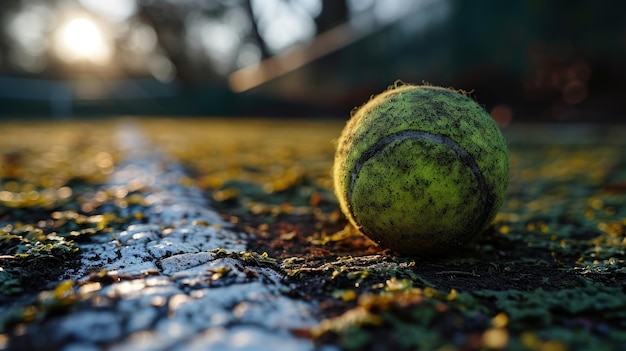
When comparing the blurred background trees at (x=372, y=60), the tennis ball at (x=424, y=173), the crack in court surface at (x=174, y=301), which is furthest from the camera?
the blurred background trees at (x=372, y=60)

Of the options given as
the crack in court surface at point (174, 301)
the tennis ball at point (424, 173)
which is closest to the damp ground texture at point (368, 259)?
the crack in court surface at point (174, 301)

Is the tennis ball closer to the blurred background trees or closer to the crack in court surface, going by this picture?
the crack in court surface

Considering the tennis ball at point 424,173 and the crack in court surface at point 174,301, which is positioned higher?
the tennis ball at point 424,173

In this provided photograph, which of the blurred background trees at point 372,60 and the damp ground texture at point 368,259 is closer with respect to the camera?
the damp ground texture at point 368,259

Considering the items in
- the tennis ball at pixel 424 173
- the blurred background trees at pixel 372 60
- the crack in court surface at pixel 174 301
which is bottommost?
the crack in court surface at pixel 174 301

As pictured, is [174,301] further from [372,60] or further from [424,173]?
[372,60]

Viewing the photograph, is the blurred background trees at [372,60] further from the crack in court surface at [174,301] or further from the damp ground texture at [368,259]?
the crack in court surface at [174,301]

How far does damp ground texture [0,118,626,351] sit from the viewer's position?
Answer: 1.71 meters

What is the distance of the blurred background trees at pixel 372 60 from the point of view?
1149cm

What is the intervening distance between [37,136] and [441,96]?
30.3 feet

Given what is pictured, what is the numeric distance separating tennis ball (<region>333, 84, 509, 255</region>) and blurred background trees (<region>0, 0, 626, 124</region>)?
30.4 ft

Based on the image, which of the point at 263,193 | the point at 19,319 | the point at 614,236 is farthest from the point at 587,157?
the point at 19,319

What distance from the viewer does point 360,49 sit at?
1567 cm

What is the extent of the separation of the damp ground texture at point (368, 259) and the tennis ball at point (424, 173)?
0.17 m
